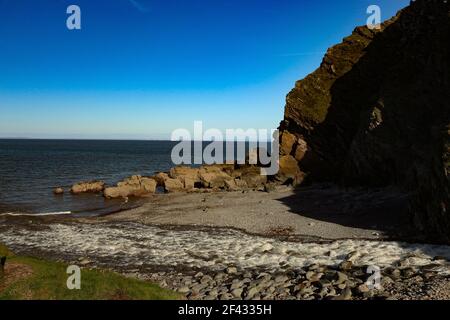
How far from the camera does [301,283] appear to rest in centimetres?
1809

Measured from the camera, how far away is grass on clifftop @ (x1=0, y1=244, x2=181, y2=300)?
15062 mm

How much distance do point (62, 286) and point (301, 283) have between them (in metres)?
10.2

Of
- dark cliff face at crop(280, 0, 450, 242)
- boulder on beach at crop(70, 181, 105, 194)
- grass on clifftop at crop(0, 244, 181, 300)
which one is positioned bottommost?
boulder on beach at crop(70, 181, 105, 194)

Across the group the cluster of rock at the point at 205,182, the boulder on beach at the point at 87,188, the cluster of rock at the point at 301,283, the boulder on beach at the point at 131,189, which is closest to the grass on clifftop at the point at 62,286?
the cluster of rock at the point at 301,283

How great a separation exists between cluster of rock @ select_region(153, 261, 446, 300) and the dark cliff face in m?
7.65

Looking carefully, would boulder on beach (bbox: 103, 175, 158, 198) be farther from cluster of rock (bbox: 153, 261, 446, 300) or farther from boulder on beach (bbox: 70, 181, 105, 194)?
cluster of rock (bbox: 153, 261, 446, 300)

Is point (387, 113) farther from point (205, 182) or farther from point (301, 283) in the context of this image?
point (205, 182)

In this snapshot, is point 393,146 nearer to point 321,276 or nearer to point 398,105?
Result: point 398,105

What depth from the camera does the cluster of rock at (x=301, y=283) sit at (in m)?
16.8

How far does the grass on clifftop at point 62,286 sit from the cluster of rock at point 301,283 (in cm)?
250

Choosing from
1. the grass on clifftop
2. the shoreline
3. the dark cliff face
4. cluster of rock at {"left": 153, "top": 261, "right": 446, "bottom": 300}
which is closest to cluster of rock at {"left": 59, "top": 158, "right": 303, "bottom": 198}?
the dark cliff face

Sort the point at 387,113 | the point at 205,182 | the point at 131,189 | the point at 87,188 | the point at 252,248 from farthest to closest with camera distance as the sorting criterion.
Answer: the point at 87,188 → the point at 205,182 → the point at 131,189 → the point at 387,113 → the point at 252,248

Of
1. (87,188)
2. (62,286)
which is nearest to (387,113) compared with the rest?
(62,286)
